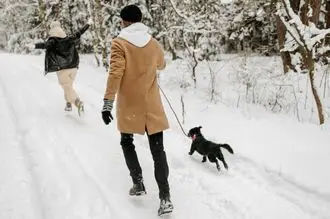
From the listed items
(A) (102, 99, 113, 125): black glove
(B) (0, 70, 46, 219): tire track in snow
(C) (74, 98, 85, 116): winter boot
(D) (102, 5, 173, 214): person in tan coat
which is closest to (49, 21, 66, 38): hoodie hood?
(C) (74, 98, 85, 116): winter boot

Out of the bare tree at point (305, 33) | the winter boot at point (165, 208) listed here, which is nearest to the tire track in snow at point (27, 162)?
the winter boot at point (165, 208)

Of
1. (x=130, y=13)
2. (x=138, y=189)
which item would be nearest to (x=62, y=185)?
(x=138, y=189)

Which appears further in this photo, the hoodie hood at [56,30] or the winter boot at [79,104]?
the winter boot at [79,104]

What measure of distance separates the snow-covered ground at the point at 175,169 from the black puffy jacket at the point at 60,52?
1.15m

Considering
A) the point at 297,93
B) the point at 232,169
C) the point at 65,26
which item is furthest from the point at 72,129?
the point at 65,26

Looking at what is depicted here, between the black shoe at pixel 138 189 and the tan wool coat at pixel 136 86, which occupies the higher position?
the tan wool coat at pixel 136 86

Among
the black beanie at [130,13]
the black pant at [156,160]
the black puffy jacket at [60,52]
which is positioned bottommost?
the black pant at [156,160]

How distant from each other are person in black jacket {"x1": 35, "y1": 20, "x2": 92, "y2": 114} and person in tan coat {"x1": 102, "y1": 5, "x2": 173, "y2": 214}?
4.11 metres

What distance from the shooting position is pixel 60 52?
28.1ft

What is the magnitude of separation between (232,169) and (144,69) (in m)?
2.37

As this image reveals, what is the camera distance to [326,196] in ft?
16.5

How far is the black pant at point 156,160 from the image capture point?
4.66m

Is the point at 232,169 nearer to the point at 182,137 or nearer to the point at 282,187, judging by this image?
the point at 282,187

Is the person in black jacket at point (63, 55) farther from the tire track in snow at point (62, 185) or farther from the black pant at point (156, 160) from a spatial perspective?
the black pant at point (156, 160)
